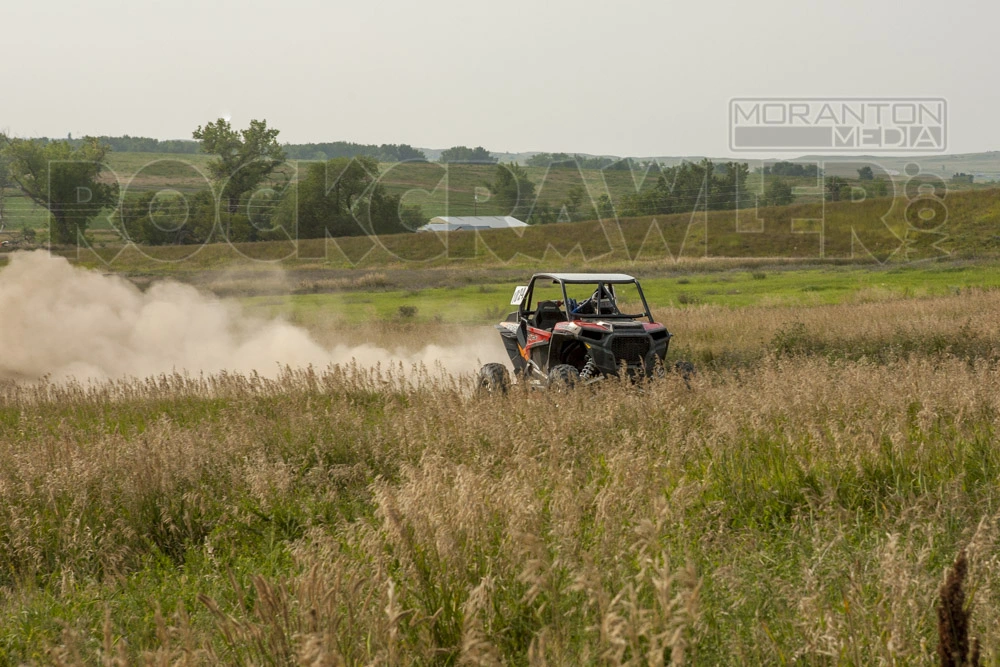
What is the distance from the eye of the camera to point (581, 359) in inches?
499

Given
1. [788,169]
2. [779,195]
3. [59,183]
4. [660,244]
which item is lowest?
[660,244]

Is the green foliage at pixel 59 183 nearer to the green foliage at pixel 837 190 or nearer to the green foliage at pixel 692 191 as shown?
the green foliage at pixel 692 191

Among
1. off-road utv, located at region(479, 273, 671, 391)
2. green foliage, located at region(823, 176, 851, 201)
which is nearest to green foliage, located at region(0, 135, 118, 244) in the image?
off-road utv, located at region(479, 273, 671, 391)

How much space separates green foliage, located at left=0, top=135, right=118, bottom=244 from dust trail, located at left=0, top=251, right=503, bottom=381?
179ft

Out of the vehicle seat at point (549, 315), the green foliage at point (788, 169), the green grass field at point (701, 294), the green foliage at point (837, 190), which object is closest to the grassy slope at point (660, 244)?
the green grass field at point (701, 294)

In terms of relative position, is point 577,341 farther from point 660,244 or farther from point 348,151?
point 348,151

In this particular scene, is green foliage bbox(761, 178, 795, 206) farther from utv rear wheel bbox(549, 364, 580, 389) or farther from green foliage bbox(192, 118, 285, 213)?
utv rear wheel bbox(549, 364, 580, 389)

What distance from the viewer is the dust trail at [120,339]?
1922 cm

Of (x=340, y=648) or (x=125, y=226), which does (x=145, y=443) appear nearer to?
(x=340, y=648)

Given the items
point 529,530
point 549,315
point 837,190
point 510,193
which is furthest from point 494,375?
point 510,193

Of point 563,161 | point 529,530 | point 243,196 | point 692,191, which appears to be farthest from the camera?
point 563,161

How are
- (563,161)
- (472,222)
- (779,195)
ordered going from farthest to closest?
1. (563,161)
2. (472,222)
3. (779,195)

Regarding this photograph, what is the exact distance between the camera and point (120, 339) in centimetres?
2092

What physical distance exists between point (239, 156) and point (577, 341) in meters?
85.1
